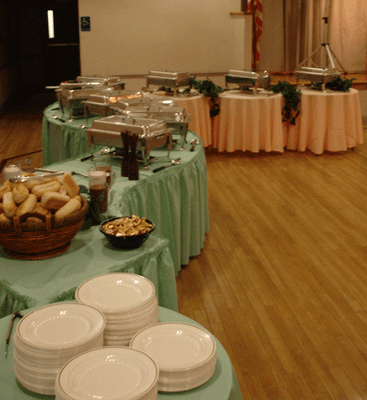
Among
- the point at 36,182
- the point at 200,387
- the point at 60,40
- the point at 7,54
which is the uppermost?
the point at 60,40

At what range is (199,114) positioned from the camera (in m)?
5.00

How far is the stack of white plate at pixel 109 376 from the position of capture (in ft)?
2.80

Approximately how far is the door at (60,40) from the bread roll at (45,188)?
835 centimetres

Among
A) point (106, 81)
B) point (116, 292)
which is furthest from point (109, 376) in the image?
point (106, 81)

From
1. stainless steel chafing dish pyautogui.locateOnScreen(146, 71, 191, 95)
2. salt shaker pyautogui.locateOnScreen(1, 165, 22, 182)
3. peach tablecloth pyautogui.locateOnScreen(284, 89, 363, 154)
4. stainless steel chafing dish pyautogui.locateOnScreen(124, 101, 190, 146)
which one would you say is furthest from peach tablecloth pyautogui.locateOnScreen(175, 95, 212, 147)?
salt shaker pyautogui.locateOnScreen(1, 165, 22, 182)

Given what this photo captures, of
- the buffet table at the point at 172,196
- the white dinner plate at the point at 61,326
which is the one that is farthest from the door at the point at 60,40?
the white dinner plate at the point at 61,326

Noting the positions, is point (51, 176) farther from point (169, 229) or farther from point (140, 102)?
point (140, 102)

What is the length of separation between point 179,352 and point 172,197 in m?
1.53

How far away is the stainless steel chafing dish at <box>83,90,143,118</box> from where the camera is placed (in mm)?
3404

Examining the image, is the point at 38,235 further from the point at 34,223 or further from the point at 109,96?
the point at 109,96

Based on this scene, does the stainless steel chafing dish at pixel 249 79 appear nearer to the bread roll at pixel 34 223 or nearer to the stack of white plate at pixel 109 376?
the bread roll at pixel 34 223

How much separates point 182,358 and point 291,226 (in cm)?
260

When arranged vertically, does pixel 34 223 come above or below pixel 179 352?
above

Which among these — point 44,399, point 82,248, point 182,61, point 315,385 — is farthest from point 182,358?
point 182,61
